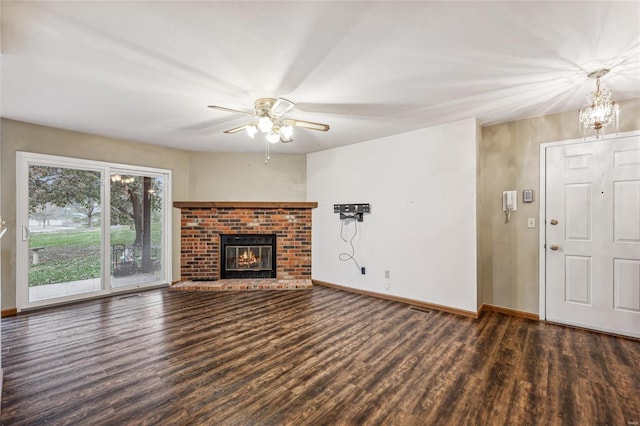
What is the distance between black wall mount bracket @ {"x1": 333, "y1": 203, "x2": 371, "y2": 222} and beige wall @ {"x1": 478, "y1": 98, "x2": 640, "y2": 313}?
5.20ft

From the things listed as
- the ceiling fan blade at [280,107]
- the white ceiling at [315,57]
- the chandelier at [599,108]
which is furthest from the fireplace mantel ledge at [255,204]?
the chandelier at [599,108]

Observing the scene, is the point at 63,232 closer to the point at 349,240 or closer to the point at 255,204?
the point at 255,204

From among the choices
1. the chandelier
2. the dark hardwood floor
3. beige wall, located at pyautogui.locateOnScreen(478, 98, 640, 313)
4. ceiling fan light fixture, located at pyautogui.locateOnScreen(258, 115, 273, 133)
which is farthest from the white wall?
ceiling fan light fixture, located at pyautogui.locateOnScreen(258, 115, 273, 133)

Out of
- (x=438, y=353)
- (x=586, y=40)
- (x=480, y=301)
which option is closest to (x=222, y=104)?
(x=586, y=40)

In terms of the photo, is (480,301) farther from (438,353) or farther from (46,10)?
(46,10)

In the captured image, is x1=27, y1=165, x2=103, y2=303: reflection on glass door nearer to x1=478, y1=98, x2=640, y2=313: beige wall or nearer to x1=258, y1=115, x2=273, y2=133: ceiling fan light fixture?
x1=258, y1=115, x2=273, y2=133: ceiling fan light fixture

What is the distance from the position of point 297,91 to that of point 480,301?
10.8 ft

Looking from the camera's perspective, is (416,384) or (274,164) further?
(274,164)

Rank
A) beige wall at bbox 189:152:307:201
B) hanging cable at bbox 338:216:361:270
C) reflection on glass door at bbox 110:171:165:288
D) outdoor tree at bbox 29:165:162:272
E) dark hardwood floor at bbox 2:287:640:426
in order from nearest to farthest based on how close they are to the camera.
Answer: dark hardwood floor at bbox 2:287:640:426 → outdoor tree at bbox 29:165:162:272 → reflection on glass door at bbox 110:171:165:288 → hanging cable at bbox 338:216:361:270 → beige wall at bbox 189:152:307:201

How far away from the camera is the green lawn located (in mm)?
3705

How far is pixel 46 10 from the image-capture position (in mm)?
→ 1580

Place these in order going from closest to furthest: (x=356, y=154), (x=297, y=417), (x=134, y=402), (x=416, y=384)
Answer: (x=297, y=417) → (x=134, y=402) → (x=416, y=384) → (x=356, y=154)

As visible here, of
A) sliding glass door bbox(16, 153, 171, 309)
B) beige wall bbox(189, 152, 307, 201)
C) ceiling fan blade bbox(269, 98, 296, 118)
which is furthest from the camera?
beige wall bbox(189, 152, 307, 201)

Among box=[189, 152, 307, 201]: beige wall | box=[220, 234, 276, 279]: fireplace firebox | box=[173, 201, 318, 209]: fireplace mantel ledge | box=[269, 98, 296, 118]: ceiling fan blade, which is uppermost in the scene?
box=[269, 98, 296, 118]: ceiling fan blade
